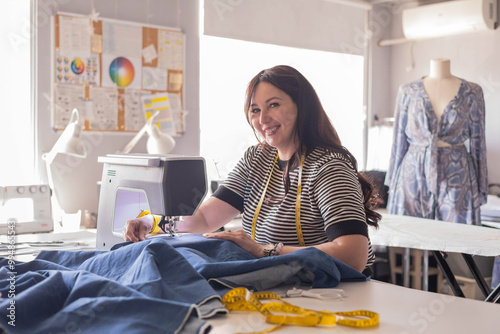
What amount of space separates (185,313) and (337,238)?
65cm

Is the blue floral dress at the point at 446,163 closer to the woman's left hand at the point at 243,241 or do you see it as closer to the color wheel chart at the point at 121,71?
the color wheel chart at the point at 121,71

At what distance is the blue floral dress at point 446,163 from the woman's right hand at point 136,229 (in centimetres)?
214

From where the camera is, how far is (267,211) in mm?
1806

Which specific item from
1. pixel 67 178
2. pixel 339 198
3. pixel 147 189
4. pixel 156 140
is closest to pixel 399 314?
pixel 339 198

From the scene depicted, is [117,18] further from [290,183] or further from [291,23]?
[290,183]

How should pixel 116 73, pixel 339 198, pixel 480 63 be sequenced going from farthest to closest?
pixel 480 63
pixel 116 73
pixel 339 198

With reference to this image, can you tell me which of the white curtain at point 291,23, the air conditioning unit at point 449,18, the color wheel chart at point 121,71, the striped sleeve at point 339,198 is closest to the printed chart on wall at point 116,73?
the color wheel chart at point 121,71

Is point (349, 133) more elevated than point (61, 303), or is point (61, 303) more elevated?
point (349, 133)

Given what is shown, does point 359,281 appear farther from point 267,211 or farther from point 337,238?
point 267,211

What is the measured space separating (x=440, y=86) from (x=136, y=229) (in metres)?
2.49

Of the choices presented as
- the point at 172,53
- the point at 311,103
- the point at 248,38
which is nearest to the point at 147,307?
the point at 311,103

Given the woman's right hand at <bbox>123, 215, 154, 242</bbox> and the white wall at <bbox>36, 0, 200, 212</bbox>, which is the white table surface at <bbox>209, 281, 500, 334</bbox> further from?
the white wall at <bbox>36, 0, 200, 212</bbox>

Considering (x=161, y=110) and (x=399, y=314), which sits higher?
(x=161, y=110)

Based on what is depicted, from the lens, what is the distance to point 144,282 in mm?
1065
